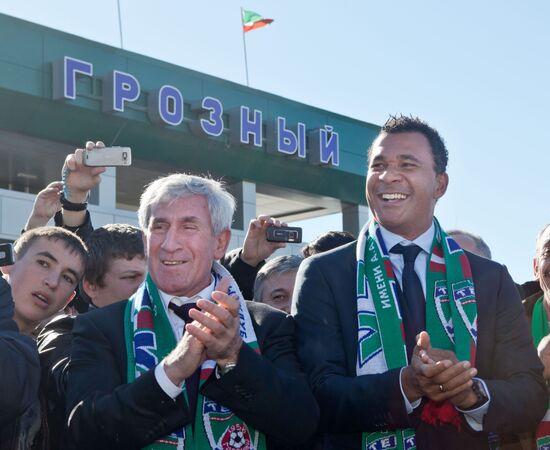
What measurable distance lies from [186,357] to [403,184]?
1306 millimetres

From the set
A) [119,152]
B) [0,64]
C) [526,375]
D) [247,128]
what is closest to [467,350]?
[526,375]

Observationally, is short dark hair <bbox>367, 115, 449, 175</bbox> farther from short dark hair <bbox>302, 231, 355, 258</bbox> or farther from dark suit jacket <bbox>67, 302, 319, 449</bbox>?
short dark hair <bbox>302, 231, 355, 258</bbox>

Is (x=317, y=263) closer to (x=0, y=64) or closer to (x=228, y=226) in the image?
(x=228, y=226)

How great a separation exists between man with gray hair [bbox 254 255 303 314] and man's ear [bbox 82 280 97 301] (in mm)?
964

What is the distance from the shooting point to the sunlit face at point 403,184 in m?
3.85

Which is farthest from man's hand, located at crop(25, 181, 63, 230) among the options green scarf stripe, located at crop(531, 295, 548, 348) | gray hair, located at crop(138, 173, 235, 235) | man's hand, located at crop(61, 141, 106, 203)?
green scarf stripe, located at crop(531, 295, 548, 348)

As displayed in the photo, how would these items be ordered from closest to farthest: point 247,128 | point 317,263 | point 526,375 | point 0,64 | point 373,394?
point 373,394
point 526,375
point 317,263
point 0,64
point 247,128

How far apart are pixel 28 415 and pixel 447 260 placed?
1.80 metres

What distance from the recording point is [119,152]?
5125 mm

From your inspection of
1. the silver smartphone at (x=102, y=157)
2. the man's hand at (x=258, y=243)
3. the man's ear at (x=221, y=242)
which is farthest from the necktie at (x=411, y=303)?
the silver smartphone at (x=102, y=157)

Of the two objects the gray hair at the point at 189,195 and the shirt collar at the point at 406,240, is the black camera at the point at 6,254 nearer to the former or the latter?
the gray hair at the point at 189,195

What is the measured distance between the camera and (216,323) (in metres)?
3.02

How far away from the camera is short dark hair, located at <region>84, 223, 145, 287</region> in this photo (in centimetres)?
481

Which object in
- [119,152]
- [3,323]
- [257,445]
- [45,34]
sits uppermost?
[45,34]
